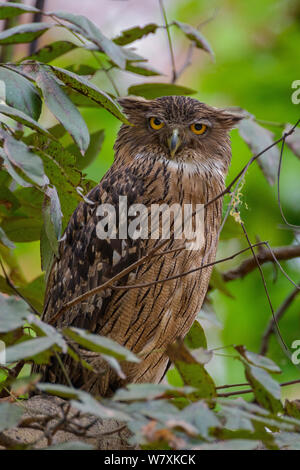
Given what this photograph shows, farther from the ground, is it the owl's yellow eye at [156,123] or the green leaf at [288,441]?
the owl's yellow eye at [156,123]

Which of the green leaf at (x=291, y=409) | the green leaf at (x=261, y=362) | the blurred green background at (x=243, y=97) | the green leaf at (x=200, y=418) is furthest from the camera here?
the blurred green background at (x=243, y=97)

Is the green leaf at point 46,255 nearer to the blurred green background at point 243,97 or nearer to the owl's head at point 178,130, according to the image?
the owl's head at point 178,130

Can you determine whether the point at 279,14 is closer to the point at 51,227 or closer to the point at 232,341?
the point at 232,341

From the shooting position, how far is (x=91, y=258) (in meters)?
2.09

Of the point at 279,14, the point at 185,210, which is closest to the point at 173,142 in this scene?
the point at 185,210

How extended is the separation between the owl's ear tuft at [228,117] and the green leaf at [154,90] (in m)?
0.16

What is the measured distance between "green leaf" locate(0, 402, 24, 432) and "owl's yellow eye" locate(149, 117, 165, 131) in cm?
136

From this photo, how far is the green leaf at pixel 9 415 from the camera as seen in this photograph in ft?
3.25

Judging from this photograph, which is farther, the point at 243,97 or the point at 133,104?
the point at 243,97

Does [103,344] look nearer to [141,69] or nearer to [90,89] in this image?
[90,89]

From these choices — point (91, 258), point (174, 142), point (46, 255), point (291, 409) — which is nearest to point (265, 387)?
point (291, 409)
